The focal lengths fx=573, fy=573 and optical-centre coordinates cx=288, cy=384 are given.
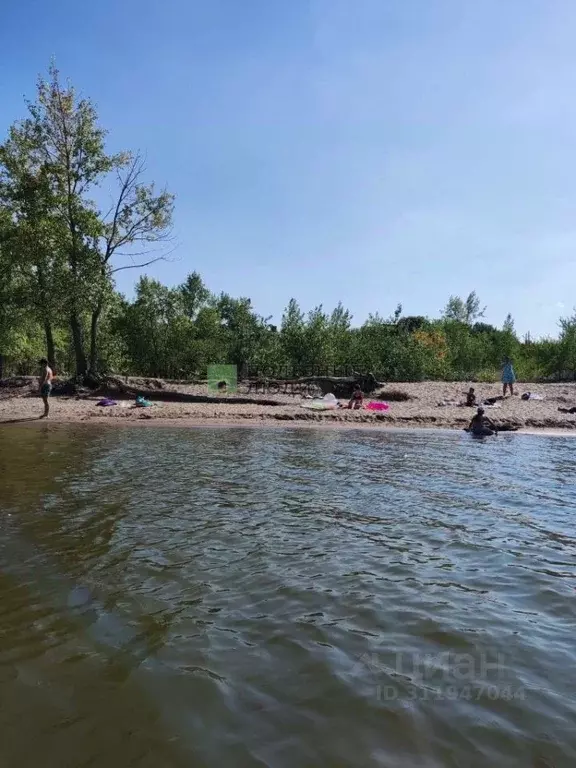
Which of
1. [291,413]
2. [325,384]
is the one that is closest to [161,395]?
[291,413]

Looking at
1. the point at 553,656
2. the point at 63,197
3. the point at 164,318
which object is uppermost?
the point at 63,197

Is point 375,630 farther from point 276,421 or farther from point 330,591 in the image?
point 276,421

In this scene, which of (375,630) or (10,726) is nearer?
(10,726)

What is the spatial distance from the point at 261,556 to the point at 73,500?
3.85 m

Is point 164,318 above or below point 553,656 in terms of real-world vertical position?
above

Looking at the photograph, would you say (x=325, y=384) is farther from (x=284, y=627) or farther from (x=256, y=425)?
(x=284, y=627)

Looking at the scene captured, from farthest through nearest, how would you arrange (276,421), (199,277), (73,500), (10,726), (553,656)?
(199,277)
(276,421)
(73,500)
(553,656)
(10,726)

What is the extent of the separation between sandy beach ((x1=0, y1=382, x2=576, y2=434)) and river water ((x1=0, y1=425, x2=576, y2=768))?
1146cm

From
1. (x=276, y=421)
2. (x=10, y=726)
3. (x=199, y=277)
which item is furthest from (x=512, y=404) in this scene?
(x=199, y=277)

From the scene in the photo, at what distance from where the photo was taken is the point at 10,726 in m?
3.43

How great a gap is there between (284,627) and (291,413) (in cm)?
1807

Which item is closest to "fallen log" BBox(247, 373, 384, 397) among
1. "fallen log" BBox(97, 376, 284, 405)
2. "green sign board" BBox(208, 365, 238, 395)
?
"green sign board" BBox(208, 365, 238, 395)

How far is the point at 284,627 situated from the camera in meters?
4.86

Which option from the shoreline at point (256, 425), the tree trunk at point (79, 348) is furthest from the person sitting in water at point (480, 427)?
the tree trunk at point (79, 348)
